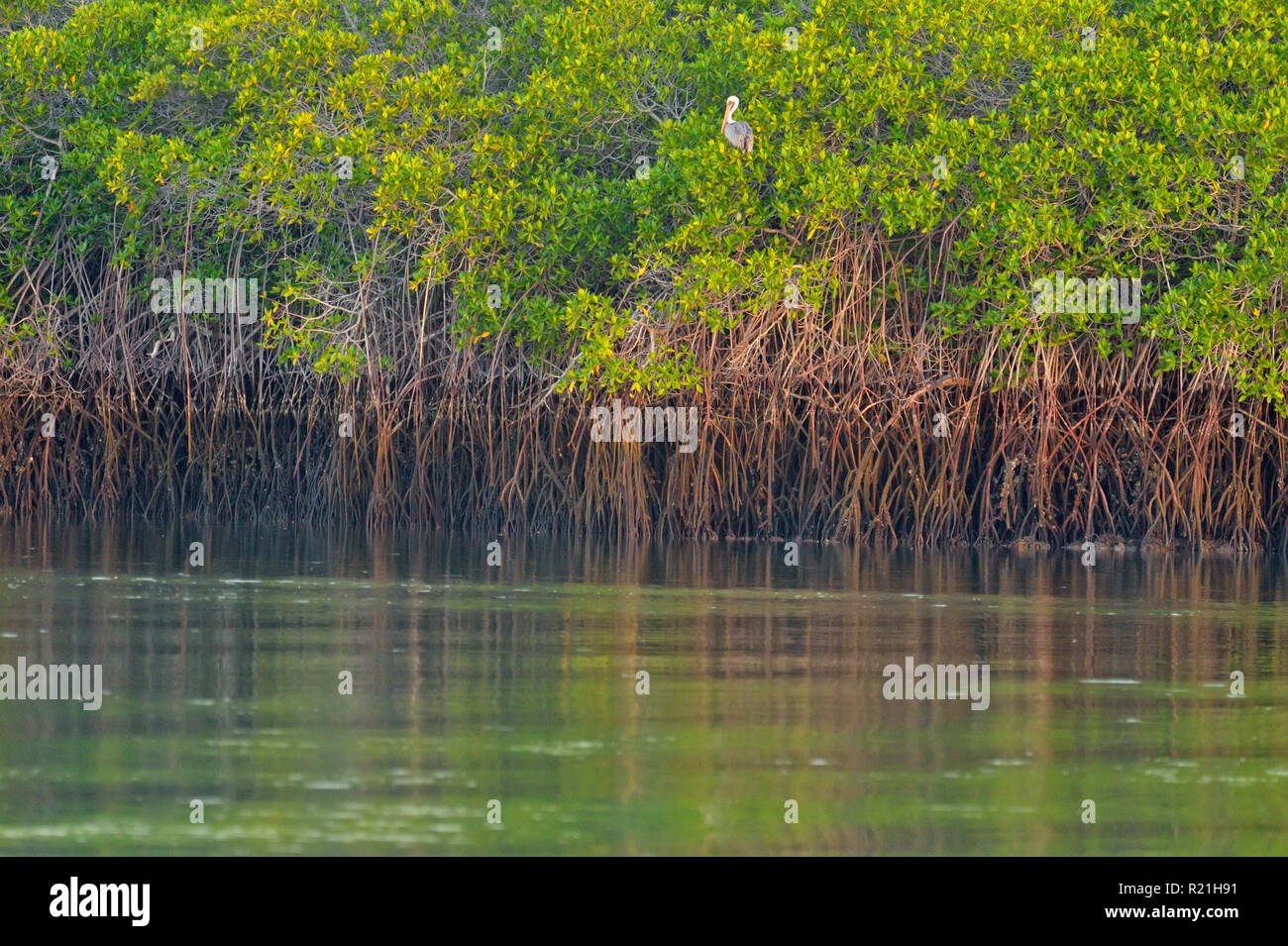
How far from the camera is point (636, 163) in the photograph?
1855cm

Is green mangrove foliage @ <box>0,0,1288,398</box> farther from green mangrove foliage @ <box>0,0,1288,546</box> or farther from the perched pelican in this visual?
the perched pelican

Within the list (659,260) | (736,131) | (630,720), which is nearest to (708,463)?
(659,260)

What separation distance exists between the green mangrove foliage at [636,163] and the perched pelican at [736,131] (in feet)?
0.47

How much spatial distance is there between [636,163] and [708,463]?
249 cm

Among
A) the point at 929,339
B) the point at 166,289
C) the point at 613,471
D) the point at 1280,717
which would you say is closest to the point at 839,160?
the point at 929,339

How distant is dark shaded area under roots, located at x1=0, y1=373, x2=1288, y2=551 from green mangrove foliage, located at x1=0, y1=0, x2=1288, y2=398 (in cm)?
53

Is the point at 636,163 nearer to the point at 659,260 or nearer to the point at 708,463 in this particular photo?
the point at 659,260

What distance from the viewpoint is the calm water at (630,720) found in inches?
224

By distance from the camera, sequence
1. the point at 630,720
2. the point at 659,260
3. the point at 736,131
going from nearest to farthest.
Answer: the point at 630,720 < the point at 736,131 < the point at 659,260

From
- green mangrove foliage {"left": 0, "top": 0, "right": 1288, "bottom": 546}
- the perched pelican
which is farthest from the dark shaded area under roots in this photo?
the perched pelican

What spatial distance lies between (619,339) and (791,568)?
3847 mm

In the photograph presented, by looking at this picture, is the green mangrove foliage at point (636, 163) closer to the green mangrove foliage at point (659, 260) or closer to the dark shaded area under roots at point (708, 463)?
the green mangrove foliage at point (659, 260)

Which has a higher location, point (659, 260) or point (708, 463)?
point (659, 260)

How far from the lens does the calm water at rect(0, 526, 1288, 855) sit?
5.70 m
